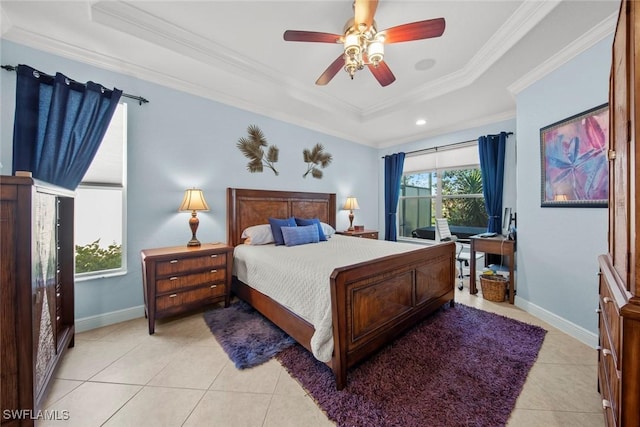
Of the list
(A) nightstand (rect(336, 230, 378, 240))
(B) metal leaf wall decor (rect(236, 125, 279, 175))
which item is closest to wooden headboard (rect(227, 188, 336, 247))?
(A) nightstand (rect(336, 230, 378, 240))

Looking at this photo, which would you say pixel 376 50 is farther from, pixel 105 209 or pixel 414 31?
pixel 105 209

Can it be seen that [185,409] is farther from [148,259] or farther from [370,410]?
[148,259]

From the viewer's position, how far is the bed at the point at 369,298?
158 cm

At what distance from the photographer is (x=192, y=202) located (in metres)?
2.74

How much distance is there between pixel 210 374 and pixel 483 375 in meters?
1.96

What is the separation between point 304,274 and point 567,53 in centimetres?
313

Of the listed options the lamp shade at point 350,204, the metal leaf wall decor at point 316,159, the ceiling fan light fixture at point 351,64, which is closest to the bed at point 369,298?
the metal leaf wall decor at point 316,159

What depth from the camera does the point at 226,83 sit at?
292cm

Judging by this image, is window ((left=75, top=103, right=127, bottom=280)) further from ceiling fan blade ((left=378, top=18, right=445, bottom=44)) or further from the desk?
the desk

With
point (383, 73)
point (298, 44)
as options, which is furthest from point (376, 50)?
point (298, 44)

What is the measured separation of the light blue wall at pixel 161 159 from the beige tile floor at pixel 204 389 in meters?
0.64

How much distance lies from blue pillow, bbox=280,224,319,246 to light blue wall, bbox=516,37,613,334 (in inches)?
100

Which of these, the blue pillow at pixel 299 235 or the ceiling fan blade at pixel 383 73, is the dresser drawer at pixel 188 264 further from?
the ceiling fan blade at pixel 383 73

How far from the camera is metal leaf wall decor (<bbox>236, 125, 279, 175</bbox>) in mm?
3447
